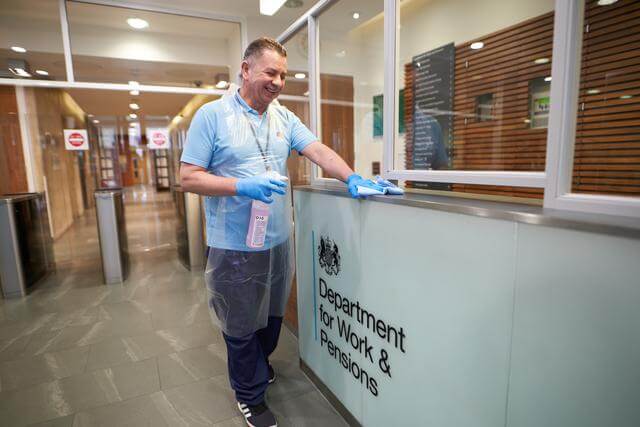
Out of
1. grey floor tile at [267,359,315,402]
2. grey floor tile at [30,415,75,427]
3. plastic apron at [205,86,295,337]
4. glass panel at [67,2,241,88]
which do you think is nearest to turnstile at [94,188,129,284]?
glass panel at [67,2,241,88]

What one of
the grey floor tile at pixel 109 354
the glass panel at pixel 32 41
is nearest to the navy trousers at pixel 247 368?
the grey floor tile at pixel 109 354

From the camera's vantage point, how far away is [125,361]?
2156mm

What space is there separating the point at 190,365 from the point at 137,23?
12.8 ft

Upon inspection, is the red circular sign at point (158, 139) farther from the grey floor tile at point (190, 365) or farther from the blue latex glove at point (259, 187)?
the blue latex glove at point (259, 187)

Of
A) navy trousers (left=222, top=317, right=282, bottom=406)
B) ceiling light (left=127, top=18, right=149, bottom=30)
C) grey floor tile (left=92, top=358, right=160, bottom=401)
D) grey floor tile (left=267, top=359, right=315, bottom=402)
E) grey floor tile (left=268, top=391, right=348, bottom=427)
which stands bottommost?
grey floor tile (left=267, top=359, right=315, bottom=402)

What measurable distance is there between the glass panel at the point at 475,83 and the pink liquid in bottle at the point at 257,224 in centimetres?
217

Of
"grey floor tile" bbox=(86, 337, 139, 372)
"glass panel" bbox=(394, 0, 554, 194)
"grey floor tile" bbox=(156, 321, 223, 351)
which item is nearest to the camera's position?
"grey floor tile" bbox=(86, 337, 139, 372)

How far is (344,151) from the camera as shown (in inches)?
134

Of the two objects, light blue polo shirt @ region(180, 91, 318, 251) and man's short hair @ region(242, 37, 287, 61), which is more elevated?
man's short hair @ region(242, 37, 287, 61)

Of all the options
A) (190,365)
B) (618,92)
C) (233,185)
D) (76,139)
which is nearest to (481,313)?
(233,185)

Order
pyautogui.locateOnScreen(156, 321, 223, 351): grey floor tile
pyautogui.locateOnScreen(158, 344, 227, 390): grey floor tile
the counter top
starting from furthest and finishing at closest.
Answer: pyautogui.locateOnScreen(156, 321, 223, 351): grey floor tile, pyautogui.locateOnScreen(158, 344, 227, 390): grey floor tile, the counter top

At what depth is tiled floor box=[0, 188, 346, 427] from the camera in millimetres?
1700

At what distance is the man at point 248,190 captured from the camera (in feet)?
4.66

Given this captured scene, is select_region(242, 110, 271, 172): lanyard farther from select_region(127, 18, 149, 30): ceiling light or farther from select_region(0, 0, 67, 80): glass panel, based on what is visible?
select_region(127, 18, 149, 30): ceiling light
